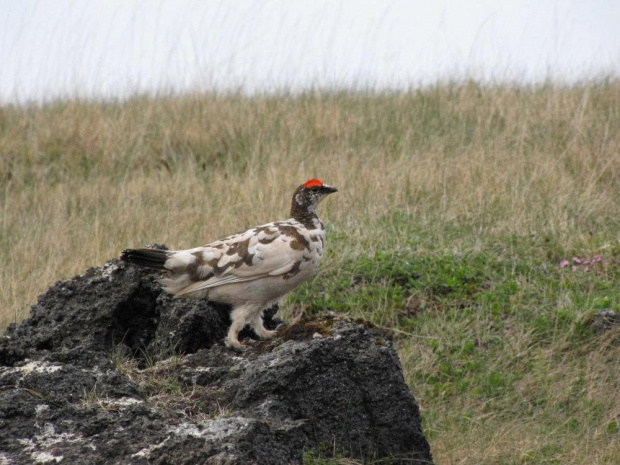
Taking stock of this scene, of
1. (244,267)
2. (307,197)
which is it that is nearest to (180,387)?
(244,267)

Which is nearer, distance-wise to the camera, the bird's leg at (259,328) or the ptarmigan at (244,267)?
the ptarmigan at (244,267)

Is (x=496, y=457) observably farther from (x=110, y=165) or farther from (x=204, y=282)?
(x=110, y=165)

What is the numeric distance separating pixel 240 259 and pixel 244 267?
52mm

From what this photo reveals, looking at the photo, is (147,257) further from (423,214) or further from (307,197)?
(423,214)

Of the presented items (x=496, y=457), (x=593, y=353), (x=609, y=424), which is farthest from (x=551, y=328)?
(x=496, y=457)

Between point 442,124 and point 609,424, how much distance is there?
232 inches

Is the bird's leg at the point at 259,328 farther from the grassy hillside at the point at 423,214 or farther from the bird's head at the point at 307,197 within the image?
the grassy hillside at the point at 423,214

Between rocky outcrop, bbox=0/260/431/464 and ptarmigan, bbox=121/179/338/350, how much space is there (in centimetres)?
19

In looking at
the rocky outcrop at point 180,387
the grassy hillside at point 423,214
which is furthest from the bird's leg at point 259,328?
the grassy hillside at point 423,214

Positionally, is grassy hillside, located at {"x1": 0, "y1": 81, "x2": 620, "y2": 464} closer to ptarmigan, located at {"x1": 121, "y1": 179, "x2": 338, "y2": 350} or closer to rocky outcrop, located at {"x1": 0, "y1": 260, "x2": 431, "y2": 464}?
rocky outcrop, located at {"x1": 0, "y1": 260, "x2": 431, "y2": 464}

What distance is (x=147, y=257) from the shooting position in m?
4.62

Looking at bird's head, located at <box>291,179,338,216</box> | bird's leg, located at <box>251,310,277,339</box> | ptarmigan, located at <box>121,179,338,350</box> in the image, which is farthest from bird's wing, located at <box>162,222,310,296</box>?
bird's leg, located at <box>251,310,277,339</box>

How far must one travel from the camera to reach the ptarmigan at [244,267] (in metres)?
4.63

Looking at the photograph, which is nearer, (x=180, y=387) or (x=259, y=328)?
(x=180, y=387)
